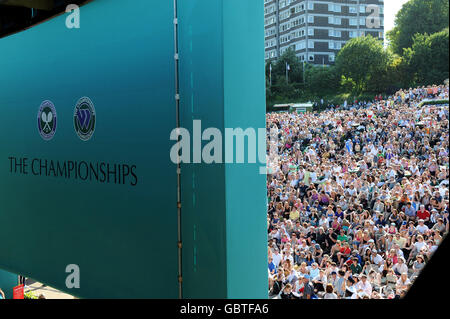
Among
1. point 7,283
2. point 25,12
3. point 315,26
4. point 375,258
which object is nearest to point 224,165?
point 315,26

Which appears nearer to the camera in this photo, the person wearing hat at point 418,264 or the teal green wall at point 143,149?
the teal green wall at point 143,149

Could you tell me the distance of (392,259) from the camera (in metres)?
3.79

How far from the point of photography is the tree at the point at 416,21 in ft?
5.69

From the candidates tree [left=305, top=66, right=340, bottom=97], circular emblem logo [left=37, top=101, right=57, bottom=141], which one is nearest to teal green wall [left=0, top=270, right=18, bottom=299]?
circular emblem logo [left=37, top=101, right=57, bottom=141]

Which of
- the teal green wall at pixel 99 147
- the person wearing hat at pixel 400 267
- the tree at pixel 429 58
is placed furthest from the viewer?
the person wearing hat at pixel 400 267

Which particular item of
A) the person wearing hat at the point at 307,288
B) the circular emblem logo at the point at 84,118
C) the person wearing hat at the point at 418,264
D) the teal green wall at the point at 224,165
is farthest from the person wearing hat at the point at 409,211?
the circular emblem logo at the point at 84,118

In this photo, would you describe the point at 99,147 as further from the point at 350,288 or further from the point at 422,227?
the point at 422,227

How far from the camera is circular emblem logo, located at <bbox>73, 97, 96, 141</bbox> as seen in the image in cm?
278

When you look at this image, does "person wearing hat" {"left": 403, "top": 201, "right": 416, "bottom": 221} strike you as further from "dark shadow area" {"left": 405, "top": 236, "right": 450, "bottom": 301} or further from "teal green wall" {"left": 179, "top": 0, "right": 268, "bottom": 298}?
"dark shadow area" {"left": 405, "top": 236, "right": 450, "bottom": 301}

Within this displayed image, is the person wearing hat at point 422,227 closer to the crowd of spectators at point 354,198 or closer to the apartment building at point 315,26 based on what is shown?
the crowd of spectators at point 354,198

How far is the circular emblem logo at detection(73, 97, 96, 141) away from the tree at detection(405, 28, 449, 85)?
6.14ft

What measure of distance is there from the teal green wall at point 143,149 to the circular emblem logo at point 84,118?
6cm
